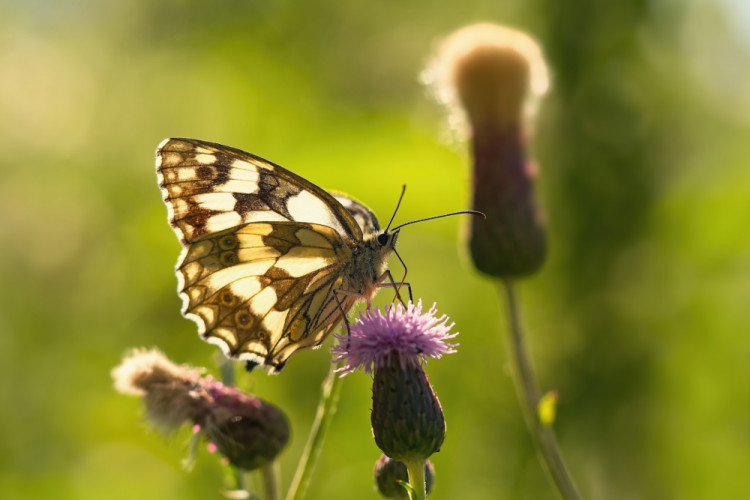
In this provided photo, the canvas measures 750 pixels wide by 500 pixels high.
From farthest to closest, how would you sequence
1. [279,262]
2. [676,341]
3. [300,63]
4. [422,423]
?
[300,63]
[676,341]
[279,262]
[422,423]

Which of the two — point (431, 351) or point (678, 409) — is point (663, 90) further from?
point (431, 351)

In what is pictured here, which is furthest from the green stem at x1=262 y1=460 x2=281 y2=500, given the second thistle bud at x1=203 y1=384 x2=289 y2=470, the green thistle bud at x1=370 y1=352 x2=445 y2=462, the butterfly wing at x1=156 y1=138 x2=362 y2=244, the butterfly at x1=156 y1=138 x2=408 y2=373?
the butterfly wing at x1=156 y1=138 x2=362 y2=244

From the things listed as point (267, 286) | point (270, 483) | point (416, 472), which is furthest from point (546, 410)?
point (267, 286)

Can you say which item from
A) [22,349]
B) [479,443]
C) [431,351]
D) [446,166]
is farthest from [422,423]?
[22,349]

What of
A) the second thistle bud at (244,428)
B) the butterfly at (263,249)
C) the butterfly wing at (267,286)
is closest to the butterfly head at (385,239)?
the butterfly at (263,249)

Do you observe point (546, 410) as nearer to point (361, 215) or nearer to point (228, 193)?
point (361, 215)

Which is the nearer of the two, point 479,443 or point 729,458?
point 729,458

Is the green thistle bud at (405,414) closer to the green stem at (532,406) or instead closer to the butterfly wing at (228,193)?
the green stem at (532,406)
